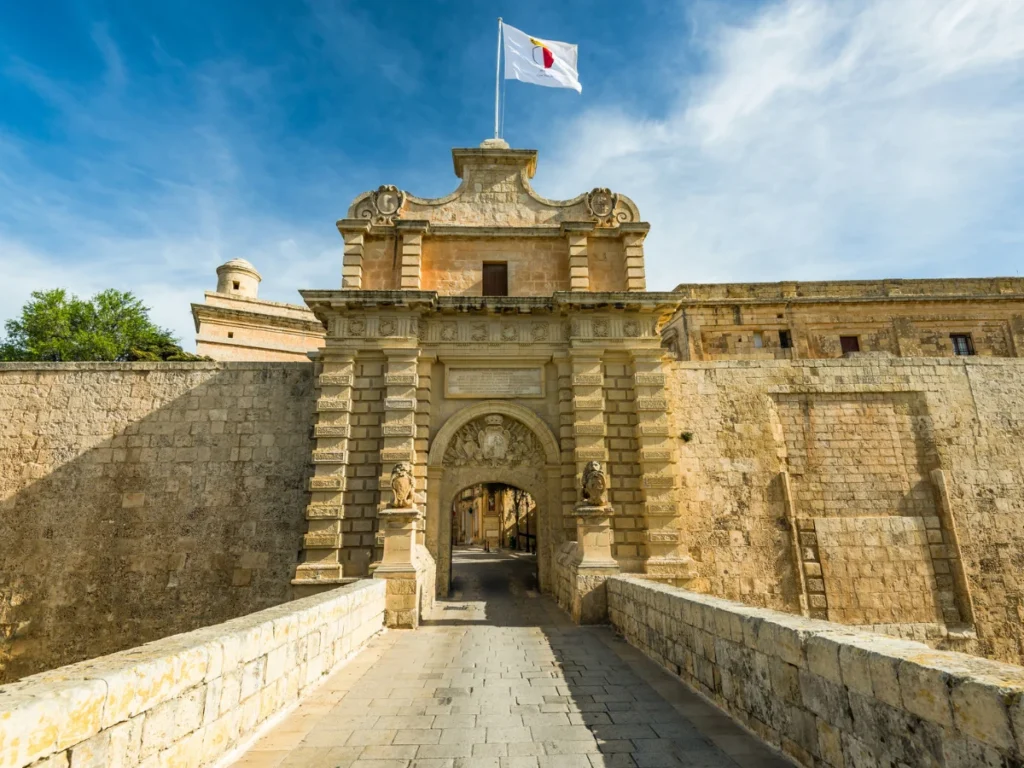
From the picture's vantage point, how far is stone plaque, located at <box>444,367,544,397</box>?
12508mm

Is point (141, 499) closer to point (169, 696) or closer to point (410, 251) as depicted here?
point (410, 251)

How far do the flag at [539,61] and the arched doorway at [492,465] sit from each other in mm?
8413

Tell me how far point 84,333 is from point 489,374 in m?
18.0

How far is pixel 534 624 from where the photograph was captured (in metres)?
9.30

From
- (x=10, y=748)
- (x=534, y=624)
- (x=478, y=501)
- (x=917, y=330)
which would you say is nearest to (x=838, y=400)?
(x=534, y=624)

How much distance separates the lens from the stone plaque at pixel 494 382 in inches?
492

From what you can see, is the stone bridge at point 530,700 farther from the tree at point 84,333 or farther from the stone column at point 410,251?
the tree at point 84,333

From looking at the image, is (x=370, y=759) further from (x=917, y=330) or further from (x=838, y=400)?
(x=917, y=330)

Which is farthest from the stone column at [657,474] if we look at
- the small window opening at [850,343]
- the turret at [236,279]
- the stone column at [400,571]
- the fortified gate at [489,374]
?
the turret at [236,279]

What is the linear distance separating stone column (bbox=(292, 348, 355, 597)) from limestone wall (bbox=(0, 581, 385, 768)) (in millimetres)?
5664

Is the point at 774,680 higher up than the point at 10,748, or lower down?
lower down

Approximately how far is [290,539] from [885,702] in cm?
1180

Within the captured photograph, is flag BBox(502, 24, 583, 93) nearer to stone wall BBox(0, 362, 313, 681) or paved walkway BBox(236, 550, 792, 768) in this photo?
stone wall BBox(0, 362, 313, 681)

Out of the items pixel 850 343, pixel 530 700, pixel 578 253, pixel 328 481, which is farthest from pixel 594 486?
pixel 850 343
